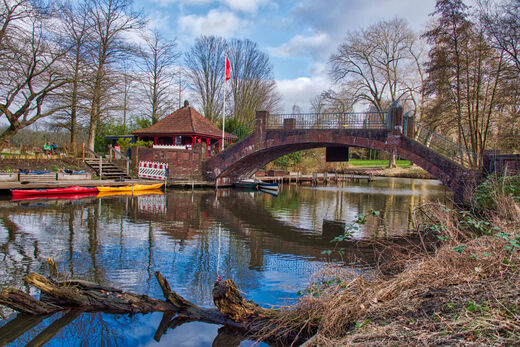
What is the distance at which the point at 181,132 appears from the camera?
2712 centimetres

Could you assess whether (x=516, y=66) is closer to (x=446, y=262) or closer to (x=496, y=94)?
(x=496, y=94)

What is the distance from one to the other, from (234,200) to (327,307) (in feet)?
52.9

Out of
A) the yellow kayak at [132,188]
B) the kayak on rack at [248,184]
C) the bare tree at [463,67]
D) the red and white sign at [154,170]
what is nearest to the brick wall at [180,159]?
the red and white sign at [154,170]

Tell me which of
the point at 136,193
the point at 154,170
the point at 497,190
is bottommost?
the point at 136,193

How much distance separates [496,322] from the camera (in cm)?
317

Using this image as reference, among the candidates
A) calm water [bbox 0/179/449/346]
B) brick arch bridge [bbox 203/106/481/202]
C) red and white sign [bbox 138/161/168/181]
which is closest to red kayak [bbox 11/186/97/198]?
calm water [bbox 0/179/449/346]

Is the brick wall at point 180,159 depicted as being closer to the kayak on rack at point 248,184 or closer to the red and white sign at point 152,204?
the kayak on rack at point 248,184

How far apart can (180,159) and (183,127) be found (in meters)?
3.45

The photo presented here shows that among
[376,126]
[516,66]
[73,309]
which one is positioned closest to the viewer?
[73,309]

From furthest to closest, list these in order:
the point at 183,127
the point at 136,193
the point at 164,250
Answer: the point at 183,127 < the point at 136,193 < the point at 164,250

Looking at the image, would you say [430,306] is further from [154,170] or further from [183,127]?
[183,127]

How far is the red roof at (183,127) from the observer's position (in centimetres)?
2736

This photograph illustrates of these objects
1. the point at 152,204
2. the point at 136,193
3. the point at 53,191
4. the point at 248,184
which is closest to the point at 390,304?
the point at 152,204

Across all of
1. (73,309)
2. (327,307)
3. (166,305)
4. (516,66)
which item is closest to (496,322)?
(327,307)
